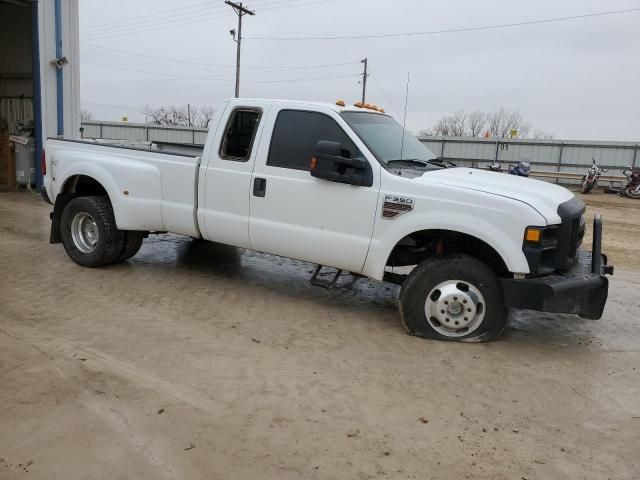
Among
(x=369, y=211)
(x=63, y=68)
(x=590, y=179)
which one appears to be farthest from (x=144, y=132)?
(x=369, y=211)

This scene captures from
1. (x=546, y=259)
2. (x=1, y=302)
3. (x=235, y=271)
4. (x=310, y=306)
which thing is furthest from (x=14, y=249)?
(x=546, y=259)

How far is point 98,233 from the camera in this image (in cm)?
644

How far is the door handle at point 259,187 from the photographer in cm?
535

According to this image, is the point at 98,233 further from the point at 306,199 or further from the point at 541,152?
the point at 541,152

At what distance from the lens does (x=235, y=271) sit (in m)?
6.82

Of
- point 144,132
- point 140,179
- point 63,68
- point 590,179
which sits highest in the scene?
point 63,68

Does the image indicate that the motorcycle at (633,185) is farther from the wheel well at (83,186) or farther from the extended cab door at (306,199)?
the wheel well at (83,186)

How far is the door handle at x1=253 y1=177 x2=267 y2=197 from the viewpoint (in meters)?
5.35

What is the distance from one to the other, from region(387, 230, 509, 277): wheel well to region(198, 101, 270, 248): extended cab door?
1.56m

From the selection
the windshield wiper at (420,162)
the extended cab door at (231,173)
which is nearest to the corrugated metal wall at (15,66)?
the extended cab door at (231,173)

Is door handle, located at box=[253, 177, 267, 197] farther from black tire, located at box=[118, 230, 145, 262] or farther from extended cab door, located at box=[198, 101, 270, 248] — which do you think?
black tire, located at box=[118, 230, 145, 262]

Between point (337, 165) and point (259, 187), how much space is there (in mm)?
895

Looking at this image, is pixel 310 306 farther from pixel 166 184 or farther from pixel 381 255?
pixel 166 184

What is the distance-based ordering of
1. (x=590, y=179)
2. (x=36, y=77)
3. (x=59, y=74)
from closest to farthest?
(x=36, y=77), (x=59, y=74), (x=590, y=179)
